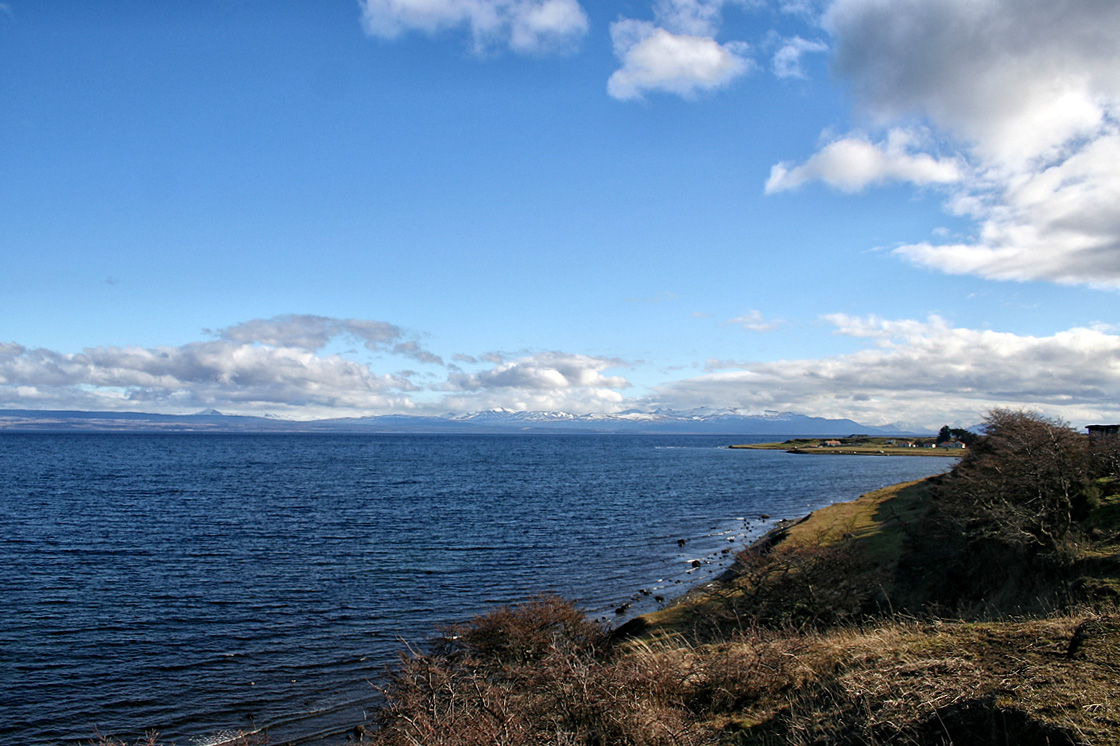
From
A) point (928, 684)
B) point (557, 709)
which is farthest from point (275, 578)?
point (928, 684)

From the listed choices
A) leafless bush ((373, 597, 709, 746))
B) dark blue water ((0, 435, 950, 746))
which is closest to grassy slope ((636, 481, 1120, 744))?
leafless bush ((373, 597, 709, 746))

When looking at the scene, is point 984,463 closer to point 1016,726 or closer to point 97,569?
point 1016,726

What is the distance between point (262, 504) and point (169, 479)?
110ft

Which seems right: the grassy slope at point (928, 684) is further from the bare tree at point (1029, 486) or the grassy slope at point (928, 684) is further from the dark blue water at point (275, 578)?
the dark blue water at point (275, 578)

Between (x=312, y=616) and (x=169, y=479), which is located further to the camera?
(x=169, y=479)

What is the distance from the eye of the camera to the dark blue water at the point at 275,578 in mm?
20484

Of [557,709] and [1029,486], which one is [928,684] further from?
[1029,486]

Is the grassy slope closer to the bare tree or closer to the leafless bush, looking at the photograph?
the leafless bush

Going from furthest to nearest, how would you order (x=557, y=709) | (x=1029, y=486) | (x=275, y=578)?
(x=275, y=578), (x=1029, y=486), (x=557, y=709)

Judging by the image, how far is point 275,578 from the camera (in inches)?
1366

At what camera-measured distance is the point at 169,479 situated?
87750 mm

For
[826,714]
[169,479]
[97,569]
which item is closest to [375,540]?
[97,569]

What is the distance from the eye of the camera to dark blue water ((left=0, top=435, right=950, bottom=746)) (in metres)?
20.5

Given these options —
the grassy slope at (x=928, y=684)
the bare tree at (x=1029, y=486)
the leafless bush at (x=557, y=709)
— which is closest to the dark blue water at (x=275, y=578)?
the leafless bush at (x=557, y=709)
